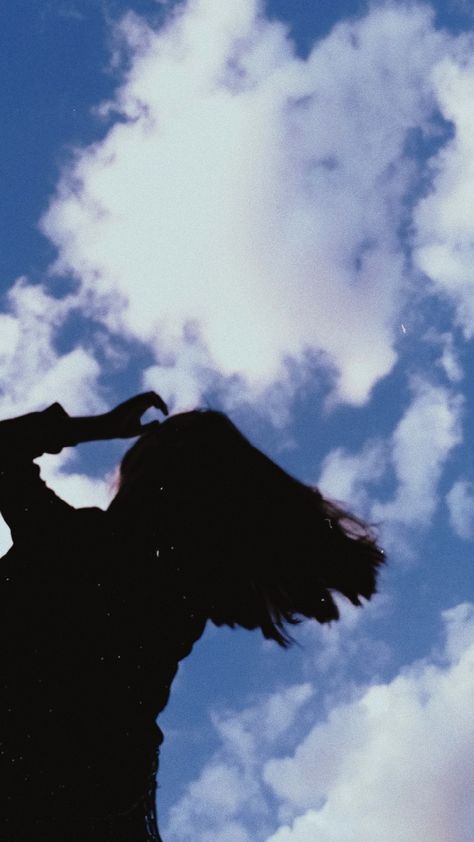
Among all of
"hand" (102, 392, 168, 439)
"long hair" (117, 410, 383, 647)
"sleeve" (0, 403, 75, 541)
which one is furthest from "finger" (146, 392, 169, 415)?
"long hair" (117, 410, 383, 647)

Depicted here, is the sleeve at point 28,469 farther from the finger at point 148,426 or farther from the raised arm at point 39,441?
the finger at point 148,426

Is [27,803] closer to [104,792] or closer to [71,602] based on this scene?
[104,792]

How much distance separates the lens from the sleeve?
302 centimetres

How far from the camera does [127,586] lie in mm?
3443

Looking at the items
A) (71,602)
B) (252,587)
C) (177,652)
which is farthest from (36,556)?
(252,587)

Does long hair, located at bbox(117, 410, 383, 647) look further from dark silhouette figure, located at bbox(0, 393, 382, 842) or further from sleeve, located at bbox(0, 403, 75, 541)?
sleeve, located at bbox(0, 403, 75, 541)

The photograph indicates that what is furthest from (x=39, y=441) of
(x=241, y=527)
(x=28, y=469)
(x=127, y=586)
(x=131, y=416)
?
(x=241, y=527)

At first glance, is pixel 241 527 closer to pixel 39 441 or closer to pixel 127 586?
pixel 127 586

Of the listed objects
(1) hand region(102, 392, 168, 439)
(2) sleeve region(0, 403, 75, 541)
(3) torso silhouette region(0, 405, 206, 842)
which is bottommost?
(3) torso silhouette region(0, 405, 206, 842)

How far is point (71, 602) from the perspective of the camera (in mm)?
3230

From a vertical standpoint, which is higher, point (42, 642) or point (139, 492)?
point (139, 492)

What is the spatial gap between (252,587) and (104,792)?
4.34 ft

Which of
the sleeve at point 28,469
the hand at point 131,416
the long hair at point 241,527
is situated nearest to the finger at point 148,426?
the hand at point 131,416

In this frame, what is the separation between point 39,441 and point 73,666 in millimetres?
916
